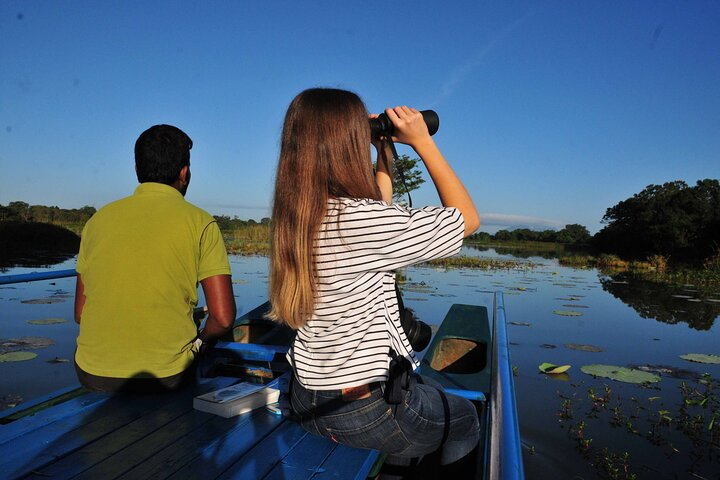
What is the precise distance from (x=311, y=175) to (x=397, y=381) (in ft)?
1.89

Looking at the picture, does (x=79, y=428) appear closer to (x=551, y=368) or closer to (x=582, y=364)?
(x=551, y=368)

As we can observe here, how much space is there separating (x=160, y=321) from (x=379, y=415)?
87 cm

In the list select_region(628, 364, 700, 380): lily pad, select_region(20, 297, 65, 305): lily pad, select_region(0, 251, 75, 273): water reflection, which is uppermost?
select_region(0, 251, 75, 273): water reflection

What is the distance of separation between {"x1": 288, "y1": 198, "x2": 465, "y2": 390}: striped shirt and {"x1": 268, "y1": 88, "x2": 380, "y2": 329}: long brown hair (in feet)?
0.12

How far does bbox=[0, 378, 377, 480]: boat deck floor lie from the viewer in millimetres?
1238

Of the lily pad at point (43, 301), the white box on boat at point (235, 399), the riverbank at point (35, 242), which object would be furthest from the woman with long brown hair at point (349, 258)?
the riverbank at point (35, 242)

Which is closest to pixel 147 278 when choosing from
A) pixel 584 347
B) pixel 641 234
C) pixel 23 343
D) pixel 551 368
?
pixel 23 343

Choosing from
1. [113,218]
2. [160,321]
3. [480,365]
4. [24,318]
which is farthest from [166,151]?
[24,318]

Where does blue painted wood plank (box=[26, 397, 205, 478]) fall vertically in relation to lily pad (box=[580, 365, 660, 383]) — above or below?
above

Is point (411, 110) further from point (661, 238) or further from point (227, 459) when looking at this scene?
point (661, 238)

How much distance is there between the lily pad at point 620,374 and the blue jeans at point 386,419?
12.1 ft

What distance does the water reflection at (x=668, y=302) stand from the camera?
8.06 meters

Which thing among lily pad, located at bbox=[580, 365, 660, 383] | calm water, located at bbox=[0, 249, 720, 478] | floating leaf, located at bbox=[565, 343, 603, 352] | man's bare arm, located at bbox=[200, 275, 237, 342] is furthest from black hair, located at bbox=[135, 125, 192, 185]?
floating leaf, located at bbox=[565, 343, 603, 352]

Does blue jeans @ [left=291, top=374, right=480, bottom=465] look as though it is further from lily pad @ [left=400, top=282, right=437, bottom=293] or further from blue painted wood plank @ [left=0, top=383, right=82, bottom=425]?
lily pad @ [left=400, top=282, right=437, bottom=293]
